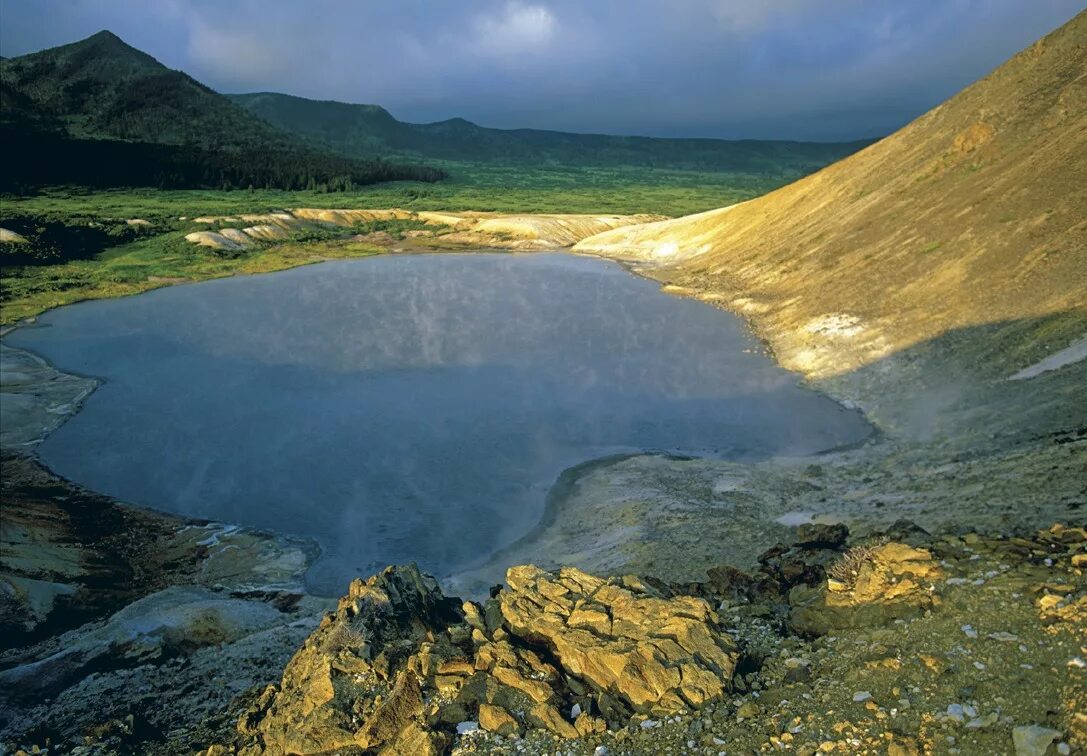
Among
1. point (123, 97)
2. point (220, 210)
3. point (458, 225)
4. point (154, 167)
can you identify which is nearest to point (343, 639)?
point (458, 225)

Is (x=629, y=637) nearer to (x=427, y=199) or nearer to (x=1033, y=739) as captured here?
(x=1033, y=739)

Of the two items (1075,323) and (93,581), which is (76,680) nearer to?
(93,581)

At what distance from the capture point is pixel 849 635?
1062cm

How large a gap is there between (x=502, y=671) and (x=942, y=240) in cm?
3430

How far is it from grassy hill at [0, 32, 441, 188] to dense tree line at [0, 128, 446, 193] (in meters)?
0.17

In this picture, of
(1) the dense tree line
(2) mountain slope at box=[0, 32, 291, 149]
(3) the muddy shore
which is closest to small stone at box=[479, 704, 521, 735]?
(3) the muddy shore

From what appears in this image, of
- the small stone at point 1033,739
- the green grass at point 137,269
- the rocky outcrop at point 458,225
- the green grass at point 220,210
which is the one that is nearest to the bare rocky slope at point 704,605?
the small stone at point 1033,739

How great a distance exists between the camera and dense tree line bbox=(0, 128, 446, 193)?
108125mm

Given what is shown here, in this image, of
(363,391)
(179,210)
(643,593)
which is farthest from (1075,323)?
(179,210)

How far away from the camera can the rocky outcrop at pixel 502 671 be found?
31.9ft

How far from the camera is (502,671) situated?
10.4 meters

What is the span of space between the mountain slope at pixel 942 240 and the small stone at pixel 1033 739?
19475 millimetres

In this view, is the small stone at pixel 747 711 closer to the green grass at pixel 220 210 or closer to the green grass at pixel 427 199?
the green grass at pixel 220 210

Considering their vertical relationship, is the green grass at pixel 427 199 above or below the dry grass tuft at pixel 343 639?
above
